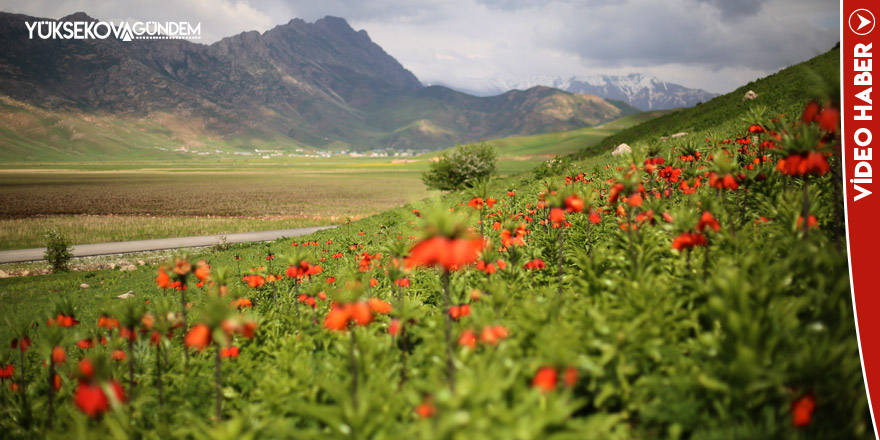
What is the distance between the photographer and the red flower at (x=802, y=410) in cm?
231

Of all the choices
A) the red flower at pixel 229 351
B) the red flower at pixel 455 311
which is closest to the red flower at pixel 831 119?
the red flower at pixel 455 311

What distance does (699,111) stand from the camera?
31.3 meters

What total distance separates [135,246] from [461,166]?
2611 cm

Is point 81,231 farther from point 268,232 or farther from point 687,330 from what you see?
point 687,330

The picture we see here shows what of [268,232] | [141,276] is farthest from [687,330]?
[268,232]

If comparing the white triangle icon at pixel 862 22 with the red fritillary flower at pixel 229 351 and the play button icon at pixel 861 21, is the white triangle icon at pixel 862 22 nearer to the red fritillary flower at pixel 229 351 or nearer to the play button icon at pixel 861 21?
the play button icon at pixel 861 21

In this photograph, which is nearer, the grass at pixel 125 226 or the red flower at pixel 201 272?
the red flower at pixel 201 272

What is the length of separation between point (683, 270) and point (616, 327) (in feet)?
6.24

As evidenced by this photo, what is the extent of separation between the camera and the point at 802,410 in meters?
2.32

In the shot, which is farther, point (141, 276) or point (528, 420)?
point (141, 276)

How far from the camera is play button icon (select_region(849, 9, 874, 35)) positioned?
390 centimetres

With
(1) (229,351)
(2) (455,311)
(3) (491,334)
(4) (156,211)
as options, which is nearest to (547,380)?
(3) (491,334)

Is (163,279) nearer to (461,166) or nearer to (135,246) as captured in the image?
(135,246)

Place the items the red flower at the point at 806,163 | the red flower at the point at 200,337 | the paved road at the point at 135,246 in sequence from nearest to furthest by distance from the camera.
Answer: the red flower at the point at 200,337 < the red flower at the point at 806,163 < the paved road at the point at 135,246
